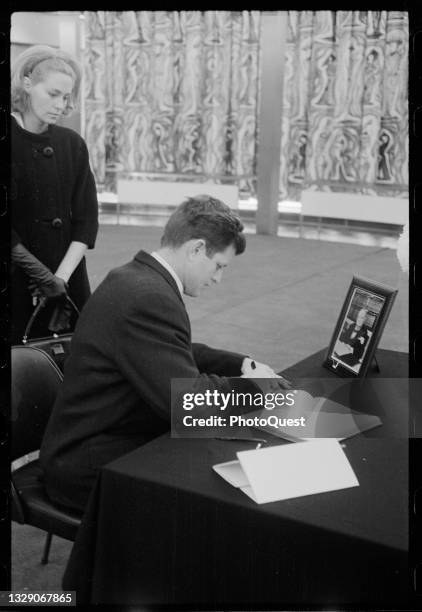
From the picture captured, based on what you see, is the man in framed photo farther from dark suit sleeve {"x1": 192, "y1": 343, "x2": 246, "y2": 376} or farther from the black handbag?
the black handbag

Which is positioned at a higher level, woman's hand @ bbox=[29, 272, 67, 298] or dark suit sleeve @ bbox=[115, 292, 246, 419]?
woman's hand @ bbox=[29, 272, 67, 298]

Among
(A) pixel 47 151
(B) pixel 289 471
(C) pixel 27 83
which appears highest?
(C) pixel 27 83

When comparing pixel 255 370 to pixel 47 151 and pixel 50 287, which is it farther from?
pixel 47 151

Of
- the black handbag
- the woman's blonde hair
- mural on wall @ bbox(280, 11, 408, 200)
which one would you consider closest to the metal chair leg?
the black handbag

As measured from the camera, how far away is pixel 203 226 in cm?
172

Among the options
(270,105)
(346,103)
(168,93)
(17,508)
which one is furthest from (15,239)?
(270,105)

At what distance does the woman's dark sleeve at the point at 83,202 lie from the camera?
80.7 inches

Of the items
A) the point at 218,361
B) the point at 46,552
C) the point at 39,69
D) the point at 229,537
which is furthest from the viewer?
the point at 46,552

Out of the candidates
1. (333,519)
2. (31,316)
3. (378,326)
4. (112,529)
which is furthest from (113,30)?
(333,519)

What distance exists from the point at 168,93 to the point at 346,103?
566 millimetres

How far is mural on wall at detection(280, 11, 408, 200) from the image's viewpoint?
2.03 metres

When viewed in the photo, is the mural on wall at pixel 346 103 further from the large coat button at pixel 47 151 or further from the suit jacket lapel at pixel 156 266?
the large coat button at pixel 47 151

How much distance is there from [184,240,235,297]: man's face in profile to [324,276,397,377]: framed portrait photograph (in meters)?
0.44

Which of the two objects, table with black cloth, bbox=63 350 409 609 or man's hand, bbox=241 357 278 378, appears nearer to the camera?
table with black cloth, bbox=63 350 409 609
